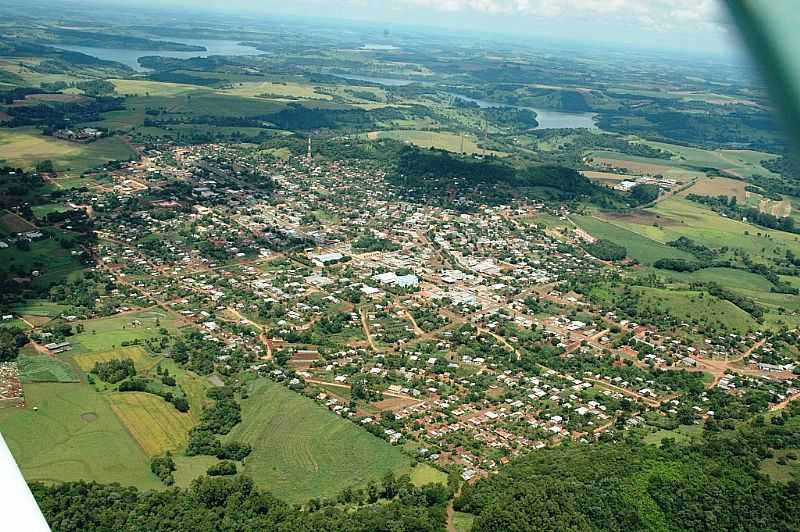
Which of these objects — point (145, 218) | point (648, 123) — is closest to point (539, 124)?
point (648, 123)

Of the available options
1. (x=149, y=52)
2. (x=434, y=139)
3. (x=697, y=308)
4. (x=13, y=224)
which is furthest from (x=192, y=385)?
(x=149, y=52)

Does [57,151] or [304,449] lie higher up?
[57,151]

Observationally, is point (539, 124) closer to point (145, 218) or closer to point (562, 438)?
point (145, 218)

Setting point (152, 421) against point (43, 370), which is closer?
point (152, 421)

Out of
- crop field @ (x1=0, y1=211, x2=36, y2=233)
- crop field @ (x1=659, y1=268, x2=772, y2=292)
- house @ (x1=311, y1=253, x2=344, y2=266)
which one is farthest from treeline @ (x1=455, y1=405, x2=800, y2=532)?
crop field @ (x1=0, y1=211, x2=36, y2=233)

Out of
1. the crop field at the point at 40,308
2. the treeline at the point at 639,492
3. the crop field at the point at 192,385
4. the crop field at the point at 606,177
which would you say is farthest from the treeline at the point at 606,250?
the crop field at the point at 40,308

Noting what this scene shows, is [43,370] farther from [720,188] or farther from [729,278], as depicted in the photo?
[720,188]

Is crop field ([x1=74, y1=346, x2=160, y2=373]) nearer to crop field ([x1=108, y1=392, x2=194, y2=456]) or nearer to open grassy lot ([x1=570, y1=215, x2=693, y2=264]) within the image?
crop field ([x1=108, y1=392, x2=194, y2=456])
